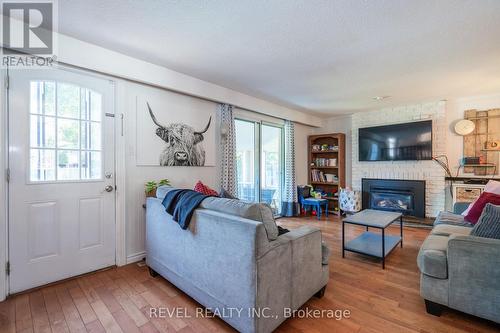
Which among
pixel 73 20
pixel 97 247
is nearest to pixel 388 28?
pixel 73 20

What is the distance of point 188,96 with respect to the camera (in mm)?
3287

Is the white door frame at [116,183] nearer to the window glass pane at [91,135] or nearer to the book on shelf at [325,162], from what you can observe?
the window glass pane at [91,135]

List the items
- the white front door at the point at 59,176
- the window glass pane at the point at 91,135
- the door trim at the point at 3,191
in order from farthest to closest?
the window glass pane at the point at 91,135 < the white front door at the point at 59,176 < the door trim at the point at 3,191

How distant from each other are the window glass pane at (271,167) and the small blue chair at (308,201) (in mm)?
510

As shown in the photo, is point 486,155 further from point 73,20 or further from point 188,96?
point 73,20

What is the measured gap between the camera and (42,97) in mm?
2172

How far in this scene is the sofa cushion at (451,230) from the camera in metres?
2.30

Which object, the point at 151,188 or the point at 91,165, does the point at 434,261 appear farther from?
the point at 91,165

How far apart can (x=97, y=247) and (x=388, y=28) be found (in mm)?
3558

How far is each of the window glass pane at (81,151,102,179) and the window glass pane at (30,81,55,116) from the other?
0.49 m

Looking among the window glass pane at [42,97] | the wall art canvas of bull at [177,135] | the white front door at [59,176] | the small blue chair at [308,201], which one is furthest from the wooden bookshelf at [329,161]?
the window glass pane at [42,97]

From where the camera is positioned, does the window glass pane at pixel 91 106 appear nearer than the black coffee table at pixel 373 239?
Yes

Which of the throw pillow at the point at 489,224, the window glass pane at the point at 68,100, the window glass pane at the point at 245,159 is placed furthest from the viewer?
the window glass pane at the point at 245,159

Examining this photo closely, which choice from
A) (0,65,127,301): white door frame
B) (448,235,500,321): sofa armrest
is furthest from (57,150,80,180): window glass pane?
(448,235,500,321): sofa armrest
